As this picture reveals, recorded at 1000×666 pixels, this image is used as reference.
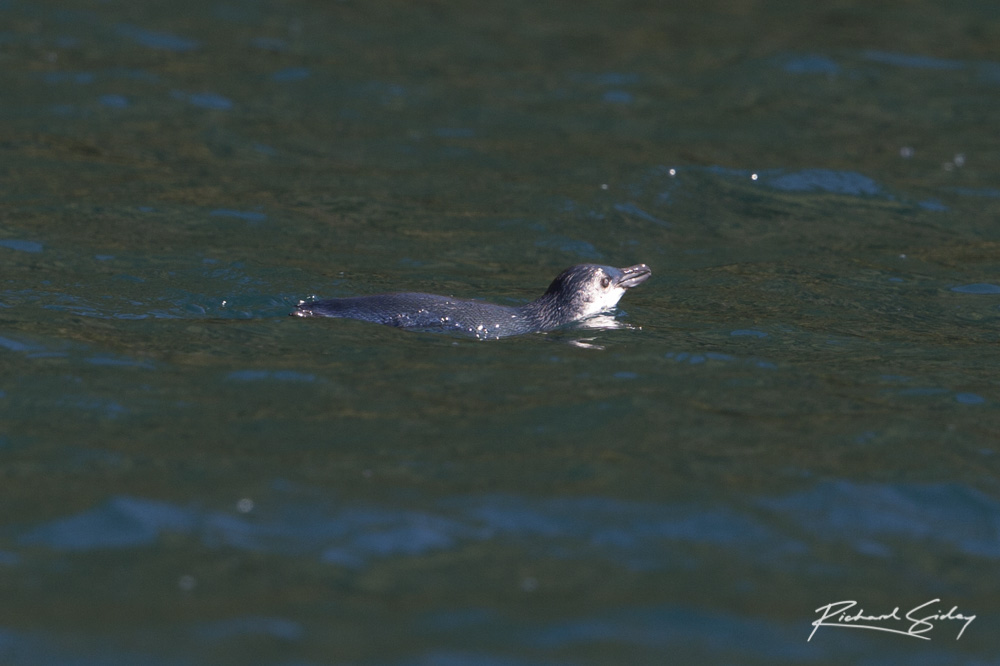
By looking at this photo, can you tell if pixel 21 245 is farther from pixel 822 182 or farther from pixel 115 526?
pixel 822 182

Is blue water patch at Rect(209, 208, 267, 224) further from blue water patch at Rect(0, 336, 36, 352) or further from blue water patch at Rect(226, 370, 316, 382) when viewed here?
blue water patch at Rect(226, 370, 316, 382)

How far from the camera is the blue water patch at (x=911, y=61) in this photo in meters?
18.3

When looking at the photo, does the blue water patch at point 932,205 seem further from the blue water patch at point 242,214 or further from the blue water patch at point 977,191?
the blue water patch at point 242,214

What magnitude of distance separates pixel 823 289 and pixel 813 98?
667cm

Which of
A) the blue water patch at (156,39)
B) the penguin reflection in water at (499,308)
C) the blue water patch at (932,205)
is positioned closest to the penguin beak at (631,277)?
the penguin reflection in water at (499,308)

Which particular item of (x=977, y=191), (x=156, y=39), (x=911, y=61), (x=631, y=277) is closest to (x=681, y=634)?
(x=631, y=277)

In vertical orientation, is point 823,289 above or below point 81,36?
below

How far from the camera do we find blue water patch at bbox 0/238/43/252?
11.3 meters

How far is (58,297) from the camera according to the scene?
9930 millimetres

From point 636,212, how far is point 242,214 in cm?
426

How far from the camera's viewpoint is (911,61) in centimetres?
1844

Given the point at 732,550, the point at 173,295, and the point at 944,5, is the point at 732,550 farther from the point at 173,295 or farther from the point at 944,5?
the point at 944,5

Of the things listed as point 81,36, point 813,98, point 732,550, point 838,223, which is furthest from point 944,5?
point 732,550
